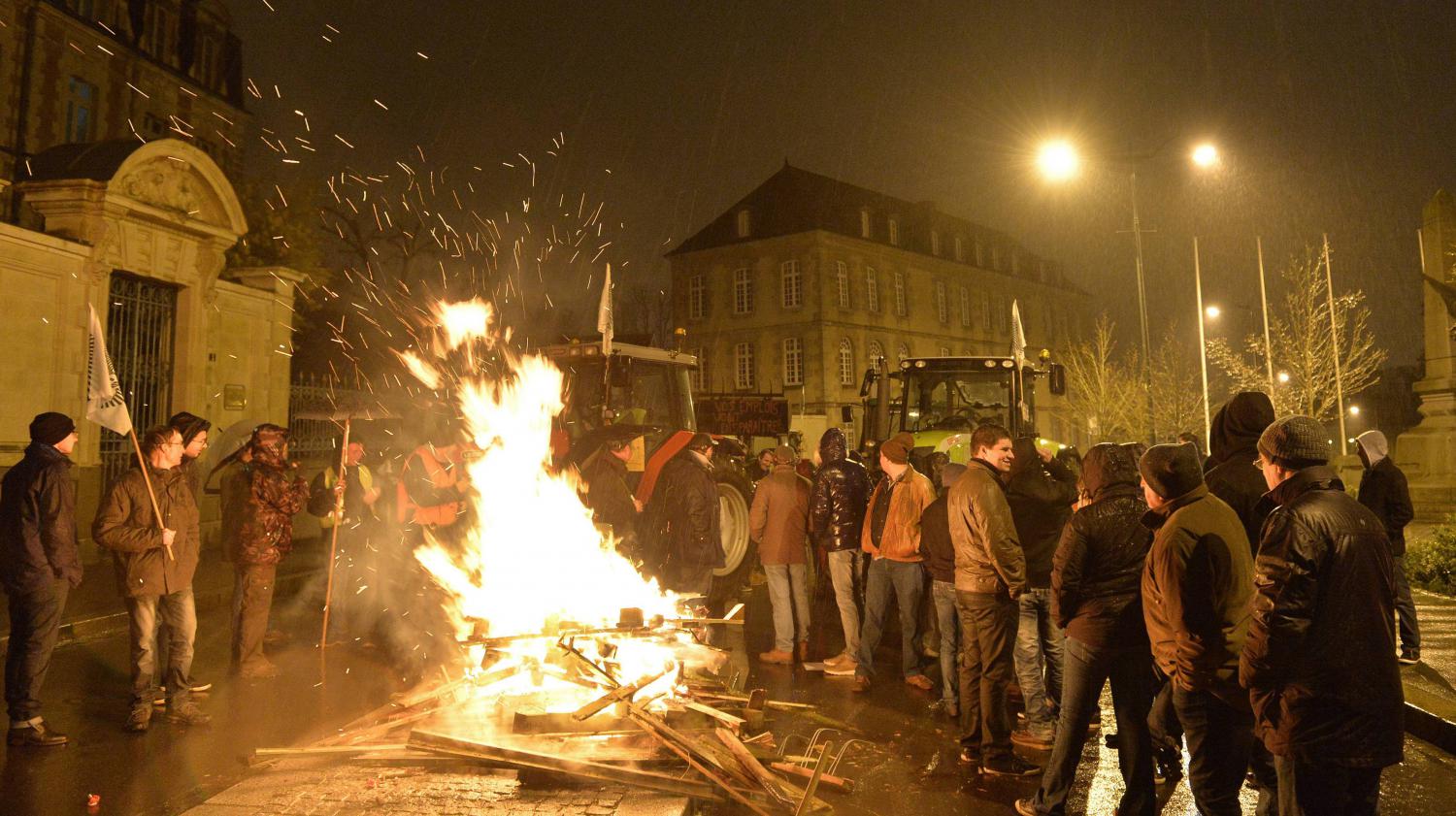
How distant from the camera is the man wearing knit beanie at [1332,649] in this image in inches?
126

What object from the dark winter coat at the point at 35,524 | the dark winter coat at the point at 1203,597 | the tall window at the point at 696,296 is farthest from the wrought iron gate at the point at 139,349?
the tall window at the point at 696,296

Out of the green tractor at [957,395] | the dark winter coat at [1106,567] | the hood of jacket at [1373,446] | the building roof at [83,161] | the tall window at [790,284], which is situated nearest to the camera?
the dark winter coat at [1106,567]

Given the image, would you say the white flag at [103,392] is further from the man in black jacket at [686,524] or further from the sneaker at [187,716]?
the man in black jacket at [686,524]

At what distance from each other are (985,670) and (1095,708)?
107 centimetres

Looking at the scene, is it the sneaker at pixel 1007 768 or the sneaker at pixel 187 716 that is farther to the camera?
the sneaker at pixel 187 716

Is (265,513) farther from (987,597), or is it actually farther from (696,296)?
(696,296)

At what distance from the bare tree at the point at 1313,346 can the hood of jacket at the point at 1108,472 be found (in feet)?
75.2

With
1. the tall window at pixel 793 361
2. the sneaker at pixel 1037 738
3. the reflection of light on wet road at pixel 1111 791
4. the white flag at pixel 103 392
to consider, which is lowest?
the reflection of light on wet road at pixel 1111 791

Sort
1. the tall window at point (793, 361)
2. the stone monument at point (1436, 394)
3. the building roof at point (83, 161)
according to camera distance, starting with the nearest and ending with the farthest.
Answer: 1. the building roof at point (83, 161)
2. the stone monument at point (1436, 394)
3. the tall window at point (793, 361)

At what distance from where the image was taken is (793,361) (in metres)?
48.4

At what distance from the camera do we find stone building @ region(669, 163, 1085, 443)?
4769 centimetres

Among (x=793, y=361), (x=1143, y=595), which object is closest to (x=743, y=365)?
(x=793, y=361)

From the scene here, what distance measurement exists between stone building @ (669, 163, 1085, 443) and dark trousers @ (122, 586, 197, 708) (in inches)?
1505

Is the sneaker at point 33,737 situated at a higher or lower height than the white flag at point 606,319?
lower
